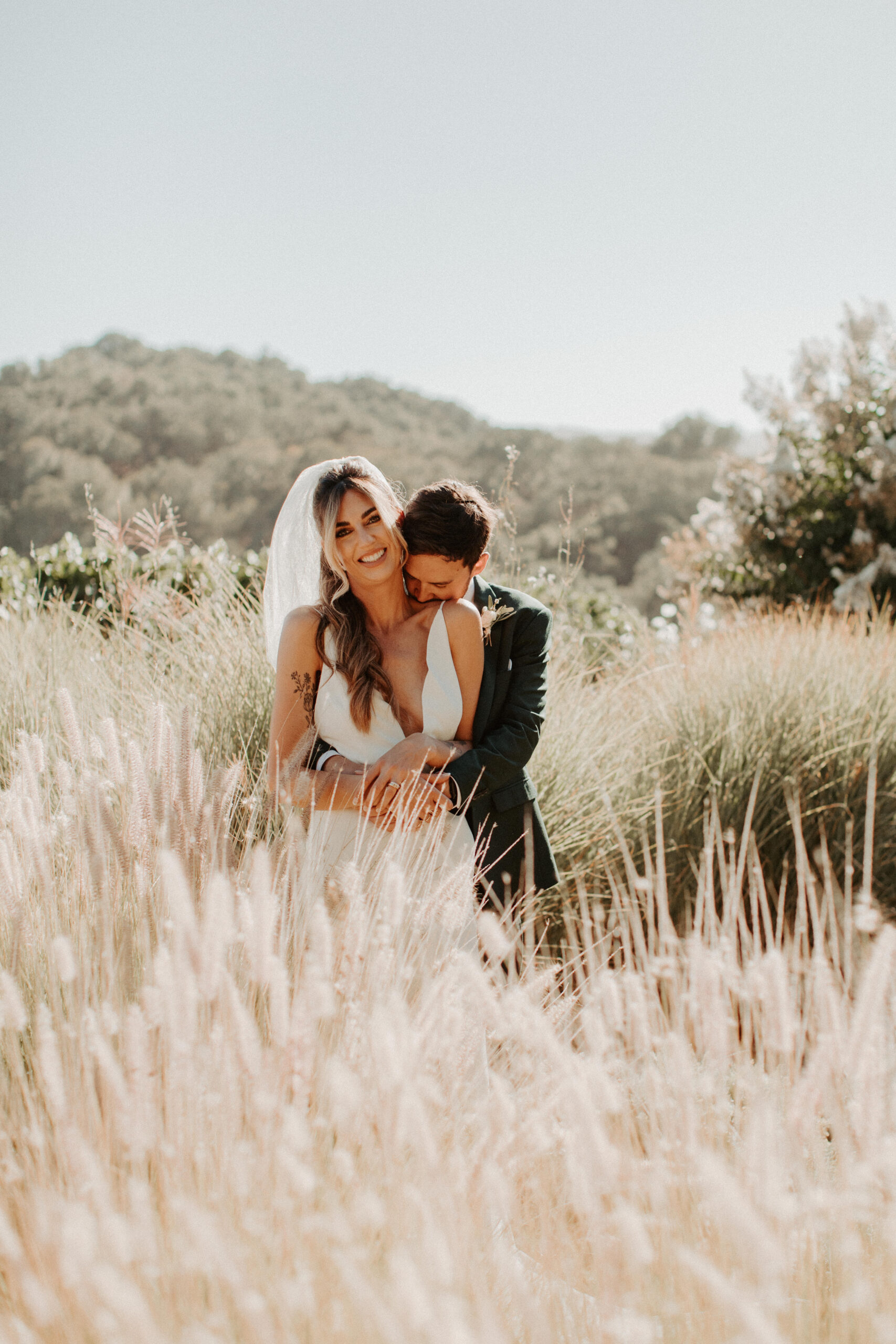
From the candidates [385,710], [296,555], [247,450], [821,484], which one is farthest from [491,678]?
[247,450]

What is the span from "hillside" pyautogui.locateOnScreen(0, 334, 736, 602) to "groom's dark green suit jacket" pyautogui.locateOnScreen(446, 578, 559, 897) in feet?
65.1

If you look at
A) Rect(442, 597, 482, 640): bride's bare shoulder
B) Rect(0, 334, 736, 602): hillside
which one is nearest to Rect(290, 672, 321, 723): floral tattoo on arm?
Rect(442, 597, 482, 640): bride's bare shoulder

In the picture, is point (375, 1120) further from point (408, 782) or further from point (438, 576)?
point (438, 576)

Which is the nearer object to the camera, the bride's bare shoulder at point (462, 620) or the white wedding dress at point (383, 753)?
the white wedding dress at point (383, 753)

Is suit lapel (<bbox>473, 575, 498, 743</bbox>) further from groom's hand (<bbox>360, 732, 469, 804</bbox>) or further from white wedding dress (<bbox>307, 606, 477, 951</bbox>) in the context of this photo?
groom's hand (<bbox>360, 732, 469, 804</bbox>)

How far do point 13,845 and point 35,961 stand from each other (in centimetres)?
27

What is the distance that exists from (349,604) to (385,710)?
1.40ft

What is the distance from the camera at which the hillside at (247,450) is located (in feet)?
88.8

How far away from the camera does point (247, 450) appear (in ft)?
102

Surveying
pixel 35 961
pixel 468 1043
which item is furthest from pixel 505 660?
pixel 35 961

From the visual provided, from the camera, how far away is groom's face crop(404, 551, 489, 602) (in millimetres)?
3324

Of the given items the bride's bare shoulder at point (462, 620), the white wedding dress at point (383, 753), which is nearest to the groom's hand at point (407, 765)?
the white wedding dress at point (383, 753)

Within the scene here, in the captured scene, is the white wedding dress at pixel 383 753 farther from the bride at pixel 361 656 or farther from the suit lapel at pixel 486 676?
the suit lapel at pixel 486 676

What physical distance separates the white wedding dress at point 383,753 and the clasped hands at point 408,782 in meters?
0.05
